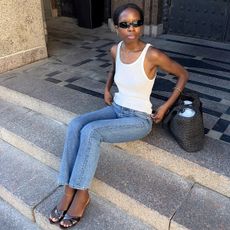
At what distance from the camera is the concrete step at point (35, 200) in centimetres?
222

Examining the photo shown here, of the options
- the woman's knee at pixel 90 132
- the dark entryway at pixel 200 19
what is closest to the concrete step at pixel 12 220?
the woman's knee at pixel 90 132

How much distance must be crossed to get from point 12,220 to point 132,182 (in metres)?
1.02

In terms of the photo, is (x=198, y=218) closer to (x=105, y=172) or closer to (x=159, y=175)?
(x=159, y=175)

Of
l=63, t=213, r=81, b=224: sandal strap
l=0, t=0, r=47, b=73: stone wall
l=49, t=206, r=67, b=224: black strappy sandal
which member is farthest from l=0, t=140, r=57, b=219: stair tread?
l=0, t=0, r=47, b=73: stone wall

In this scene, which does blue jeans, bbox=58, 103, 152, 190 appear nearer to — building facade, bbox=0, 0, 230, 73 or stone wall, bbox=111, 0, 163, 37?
building facade, bbox=0, 0, 230, 73

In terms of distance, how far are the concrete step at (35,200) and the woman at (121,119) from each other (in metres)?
0.15

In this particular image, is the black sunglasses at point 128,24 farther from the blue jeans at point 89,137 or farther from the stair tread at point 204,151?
the stair tread at point 204,151

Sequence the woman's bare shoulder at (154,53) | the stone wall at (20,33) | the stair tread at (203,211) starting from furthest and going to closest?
the stone wall at (20,33) < the woman's bare shoulder at (154,53) < the stair tread at (203,211)

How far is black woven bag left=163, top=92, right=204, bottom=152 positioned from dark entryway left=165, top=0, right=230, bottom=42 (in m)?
3.06

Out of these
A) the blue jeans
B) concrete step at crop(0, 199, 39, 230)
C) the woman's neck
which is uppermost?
the woman's neck

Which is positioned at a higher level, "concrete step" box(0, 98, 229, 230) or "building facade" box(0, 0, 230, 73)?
"building facade" box(0, 0, 230, 73)

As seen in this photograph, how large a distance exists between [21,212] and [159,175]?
3.72 ft

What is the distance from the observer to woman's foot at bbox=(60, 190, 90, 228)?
2.12 m

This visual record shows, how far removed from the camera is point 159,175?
2.35m
